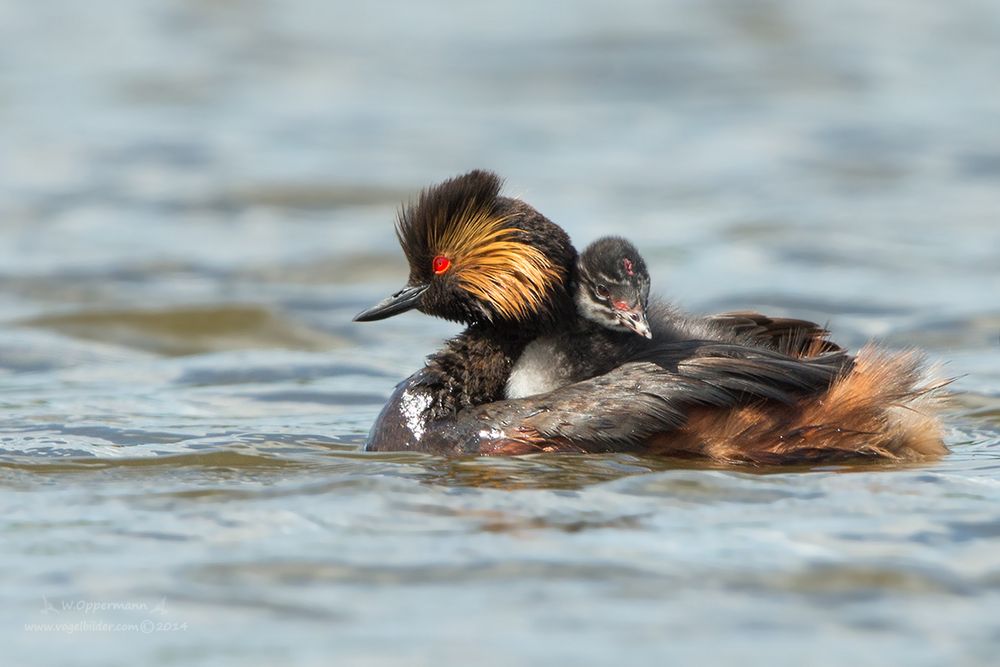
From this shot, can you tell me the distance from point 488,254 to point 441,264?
0.24 metres

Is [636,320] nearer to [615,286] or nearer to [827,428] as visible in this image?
[615,286]

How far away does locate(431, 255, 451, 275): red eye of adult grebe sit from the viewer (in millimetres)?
7055

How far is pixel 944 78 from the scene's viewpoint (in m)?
18.5

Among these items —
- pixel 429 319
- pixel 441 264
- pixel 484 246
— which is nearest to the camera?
pixel 484 246

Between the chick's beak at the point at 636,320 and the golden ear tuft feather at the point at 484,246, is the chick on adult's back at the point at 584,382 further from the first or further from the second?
the chick's beak at the point at 636,320

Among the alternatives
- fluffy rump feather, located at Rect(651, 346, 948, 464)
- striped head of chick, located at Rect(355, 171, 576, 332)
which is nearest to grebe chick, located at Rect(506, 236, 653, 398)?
striped head of chick, located at Rect(355, 171, 576, 332)

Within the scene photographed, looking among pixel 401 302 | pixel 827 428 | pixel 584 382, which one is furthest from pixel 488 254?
pixel 827 428

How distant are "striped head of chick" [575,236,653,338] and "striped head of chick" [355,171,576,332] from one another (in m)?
0.14

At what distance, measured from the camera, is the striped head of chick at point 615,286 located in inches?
263

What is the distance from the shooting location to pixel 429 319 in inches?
447

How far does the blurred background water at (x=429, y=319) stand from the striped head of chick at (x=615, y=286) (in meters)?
0.61

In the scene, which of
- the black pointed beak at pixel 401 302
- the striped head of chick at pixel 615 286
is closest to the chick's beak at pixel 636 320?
the striped head of chick at pixel 615 286

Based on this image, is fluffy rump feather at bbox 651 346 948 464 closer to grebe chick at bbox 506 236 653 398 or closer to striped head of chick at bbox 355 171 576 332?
Result: grebe chick at bbox 506 236 653 398

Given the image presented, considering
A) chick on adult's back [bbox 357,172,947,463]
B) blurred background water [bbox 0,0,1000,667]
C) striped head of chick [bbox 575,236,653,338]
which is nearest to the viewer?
blurred background water [bbox 0,0,1000,667]
